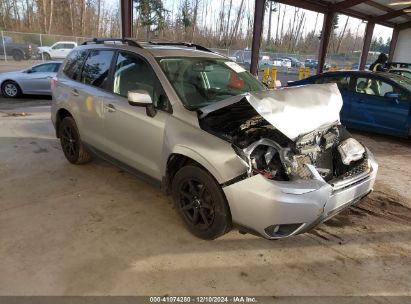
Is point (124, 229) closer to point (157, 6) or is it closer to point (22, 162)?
point (22, 162)

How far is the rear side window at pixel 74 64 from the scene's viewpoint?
4883 mm

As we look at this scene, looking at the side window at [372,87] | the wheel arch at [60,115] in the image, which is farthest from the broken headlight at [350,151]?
the side window at [372,87]

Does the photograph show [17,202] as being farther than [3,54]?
No

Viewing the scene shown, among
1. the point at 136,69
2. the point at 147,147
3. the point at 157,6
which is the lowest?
the point at 147,147

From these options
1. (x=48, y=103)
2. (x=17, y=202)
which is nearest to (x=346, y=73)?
(x=17, y=202)

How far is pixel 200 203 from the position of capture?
328 cm

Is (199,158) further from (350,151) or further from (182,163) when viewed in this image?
(350,151)

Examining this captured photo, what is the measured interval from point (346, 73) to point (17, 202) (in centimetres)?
723

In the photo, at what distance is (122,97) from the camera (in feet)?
13.1

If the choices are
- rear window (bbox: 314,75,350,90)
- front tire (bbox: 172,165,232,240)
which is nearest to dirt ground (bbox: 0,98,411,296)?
front tire (bbox: 172,165,232,240)

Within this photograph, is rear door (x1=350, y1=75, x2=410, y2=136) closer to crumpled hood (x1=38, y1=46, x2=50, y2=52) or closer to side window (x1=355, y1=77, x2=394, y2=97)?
side window (x1=355, y1=77, x2=394, y2=97)

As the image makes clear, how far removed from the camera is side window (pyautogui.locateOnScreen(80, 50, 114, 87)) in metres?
4.34

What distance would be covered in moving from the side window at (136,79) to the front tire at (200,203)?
74 cm

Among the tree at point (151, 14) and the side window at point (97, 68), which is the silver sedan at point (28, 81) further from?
the tree at point (151, 14)
